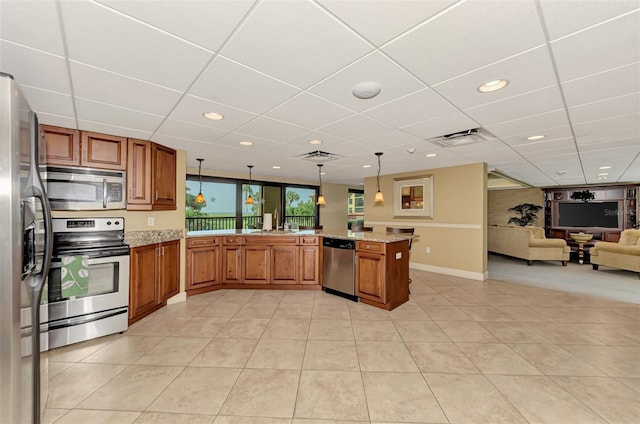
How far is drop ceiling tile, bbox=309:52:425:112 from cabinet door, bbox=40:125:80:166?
2.82 meters

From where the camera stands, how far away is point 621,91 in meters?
2.04

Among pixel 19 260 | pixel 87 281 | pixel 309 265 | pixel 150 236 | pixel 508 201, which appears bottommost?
pixel 309 265

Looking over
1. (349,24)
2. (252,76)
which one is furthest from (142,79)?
(349,24)

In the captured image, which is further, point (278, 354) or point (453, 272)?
point (453, 272)

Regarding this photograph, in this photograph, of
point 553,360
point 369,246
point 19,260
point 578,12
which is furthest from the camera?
point 369,246

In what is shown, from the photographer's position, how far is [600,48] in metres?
1.52

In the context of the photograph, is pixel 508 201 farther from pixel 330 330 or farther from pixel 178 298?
pixel 178 298

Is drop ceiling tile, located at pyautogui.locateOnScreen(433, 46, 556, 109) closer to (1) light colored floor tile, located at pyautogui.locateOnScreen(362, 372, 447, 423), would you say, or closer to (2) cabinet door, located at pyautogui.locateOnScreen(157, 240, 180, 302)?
(1) light colored floor tile, located at pyautogui.locateOnScreen(362, 372, 447, 423)

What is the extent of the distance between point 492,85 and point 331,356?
8.57 ft

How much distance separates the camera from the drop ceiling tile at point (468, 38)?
1.26 metres

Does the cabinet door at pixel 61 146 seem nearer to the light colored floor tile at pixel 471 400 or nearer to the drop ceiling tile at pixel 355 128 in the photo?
the drop ceiling tile at pixel 355 128

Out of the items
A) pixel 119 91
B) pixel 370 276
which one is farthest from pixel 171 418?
pixel 370 276

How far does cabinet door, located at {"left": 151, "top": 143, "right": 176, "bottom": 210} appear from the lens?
3373mm

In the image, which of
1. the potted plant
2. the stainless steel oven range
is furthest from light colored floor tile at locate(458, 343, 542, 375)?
the potted plant
